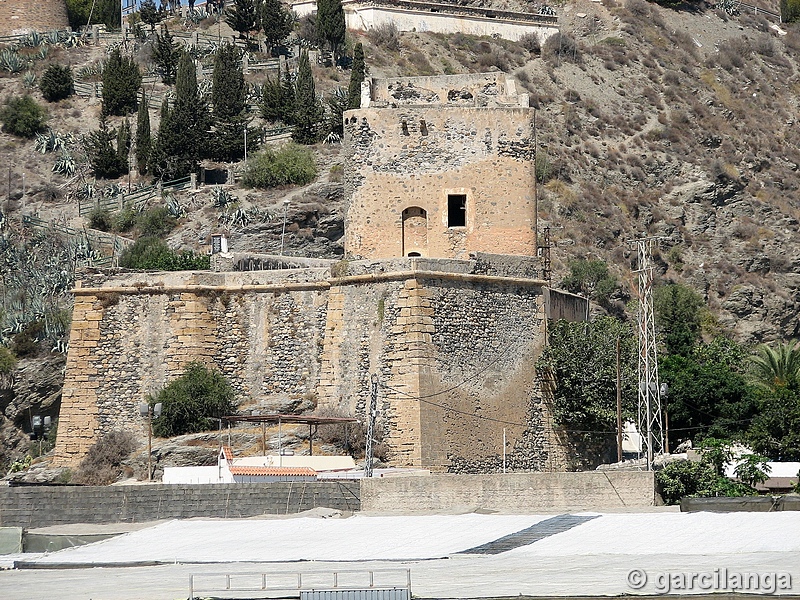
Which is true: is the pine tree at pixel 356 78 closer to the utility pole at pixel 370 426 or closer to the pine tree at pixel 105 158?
the pine tree at pixel 105 158

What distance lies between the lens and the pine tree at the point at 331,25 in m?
76.4

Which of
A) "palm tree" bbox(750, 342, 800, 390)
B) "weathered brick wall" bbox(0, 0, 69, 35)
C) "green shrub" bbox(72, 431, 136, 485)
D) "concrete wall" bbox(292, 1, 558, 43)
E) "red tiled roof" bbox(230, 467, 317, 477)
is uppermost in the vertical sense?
"concrete wall" bbox(292, 1, 558, 43)

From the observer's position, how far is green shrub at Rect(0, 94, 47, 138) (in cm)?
7050

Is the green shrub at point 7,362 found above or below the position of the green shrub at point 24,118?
below

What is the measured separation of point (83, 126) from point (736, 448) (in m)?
38.6

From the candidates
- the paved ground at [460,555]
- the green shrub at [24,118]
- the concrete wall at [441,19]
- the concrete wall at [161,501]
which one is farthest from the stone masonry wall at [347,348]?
the concrete wall at [441,19]

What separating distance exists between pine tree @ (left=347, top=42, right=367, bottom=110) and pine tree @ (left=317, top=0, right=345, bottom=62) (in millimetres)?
2409

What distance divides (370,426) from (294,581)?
9.71 meters

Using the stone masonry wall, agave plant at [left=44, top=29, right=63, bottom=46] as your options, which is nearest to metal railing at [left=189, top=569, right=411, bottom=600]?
the stone masonry wall

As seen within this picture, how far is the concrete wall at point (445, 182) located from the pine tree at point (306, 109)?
84.8 ft

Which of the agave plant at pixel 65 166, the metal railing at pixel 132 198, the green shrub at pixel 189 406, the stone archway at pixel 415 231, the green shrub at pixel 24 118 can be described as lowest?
the green shrub at pixel 189 406

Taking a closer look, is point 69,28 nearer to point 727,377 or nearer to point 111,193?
point 111,193

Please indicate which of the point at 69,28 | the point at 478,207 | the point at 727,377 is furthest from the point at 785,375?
the point at 69,28

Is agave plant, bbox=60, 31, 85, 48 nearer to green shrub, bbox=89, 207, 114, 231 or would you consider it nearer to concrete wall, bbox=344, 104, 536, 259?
green shrub, bbox=89, 207, 114, 231
